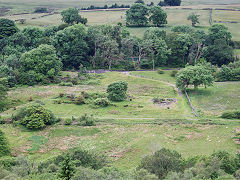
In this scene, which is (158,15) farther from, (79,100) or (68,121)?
(68,121)

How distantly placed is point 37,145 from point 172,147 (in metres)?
22.8

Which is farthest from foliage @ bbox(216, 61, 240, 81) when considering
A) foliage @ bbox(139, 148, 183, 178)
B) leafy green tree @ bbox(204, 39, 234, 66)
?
foliage @ bbox(139, 148, 183, 178)

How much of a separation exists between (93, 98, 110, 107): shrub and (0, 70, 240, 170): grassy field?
54.9 inches

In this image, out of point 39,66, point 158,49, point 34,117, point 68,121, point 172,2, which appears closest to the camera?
point 34,117

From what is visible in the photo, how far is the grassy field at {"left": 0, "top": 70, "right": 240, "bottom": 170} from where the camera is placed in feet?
172

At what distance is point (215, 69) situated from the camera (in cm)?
9281

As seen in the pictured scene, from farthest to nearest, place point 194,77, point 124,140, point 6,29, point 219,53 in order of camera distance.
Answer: point 6,29
point 219,53
point 194,77
point 124,140

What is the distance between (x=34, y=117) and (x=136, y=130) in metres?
19.4

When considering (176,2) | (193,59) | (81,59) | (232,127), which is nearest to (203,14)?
(176,2)

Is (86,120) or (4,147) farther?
(86,120)

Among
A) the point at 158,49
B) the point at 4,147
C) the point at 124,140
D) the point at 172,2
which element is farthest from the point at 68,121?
the point at 172,2

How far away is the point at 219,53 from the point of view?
10088cm

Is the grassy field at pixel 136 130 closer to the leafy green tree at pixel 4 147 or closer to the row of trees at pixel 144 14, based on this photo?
the leafy green tree at pixel 4 147

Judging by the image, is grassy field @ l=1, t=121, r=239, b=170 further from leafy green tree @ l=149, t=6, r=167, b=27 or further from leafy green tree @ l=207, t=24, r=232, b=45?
leafy green tree @ l=149, t=6, r=167, b=27
